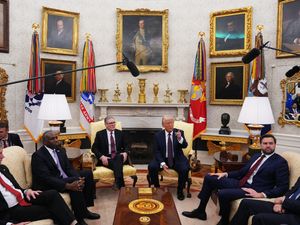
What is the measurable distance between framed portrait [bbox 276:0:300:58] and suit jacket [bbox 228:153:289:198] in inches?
139

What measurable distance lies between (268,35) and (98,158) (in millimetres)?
4989

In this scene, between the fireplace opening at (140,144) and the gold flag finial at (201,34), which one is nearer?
the gold flag finial at (201,34)

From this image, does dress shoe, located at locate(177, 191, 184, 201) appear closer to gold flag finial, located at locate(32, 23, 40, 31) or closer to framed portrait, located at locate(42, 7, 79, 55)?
framed portrait, located at locate(42, 7, 79, 55)

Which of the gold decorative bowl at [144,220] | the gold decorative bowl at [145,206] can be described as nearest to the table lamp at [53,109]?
the gold decorative bowl at [145,206]

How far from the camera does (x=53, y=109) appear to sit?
4.92m

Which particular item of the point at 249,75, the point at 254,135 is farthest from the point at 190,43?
the point at 254,135

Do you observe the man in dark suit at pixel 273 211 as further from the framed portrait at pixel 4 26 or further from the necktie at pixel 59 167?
the framed portrait at pixel 4 26

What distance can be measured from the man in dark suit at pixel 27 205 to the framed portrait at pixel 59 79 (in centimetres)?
408

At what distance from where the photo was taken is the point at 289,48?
6.25 m

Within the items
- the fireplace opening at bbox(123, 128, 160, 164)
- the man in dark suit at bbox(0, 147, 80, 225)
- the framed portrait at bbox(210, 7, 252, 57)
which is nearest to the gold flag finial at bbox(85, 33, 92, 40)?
the fireplace opening at bbox(123, 128, 160, 164)

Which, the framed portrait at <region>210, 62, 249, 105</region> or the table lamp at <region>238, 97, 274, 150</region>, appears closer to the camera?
the table lamp at <region>238, 97, 274, 150</region>

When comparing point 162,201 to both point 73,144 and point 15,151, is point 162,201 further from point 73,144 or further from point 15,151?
point 73,144

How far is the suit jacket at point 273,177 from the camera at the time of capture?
352 centimetres

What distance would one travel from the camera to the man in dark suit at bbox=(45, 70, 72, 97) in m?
7.03
